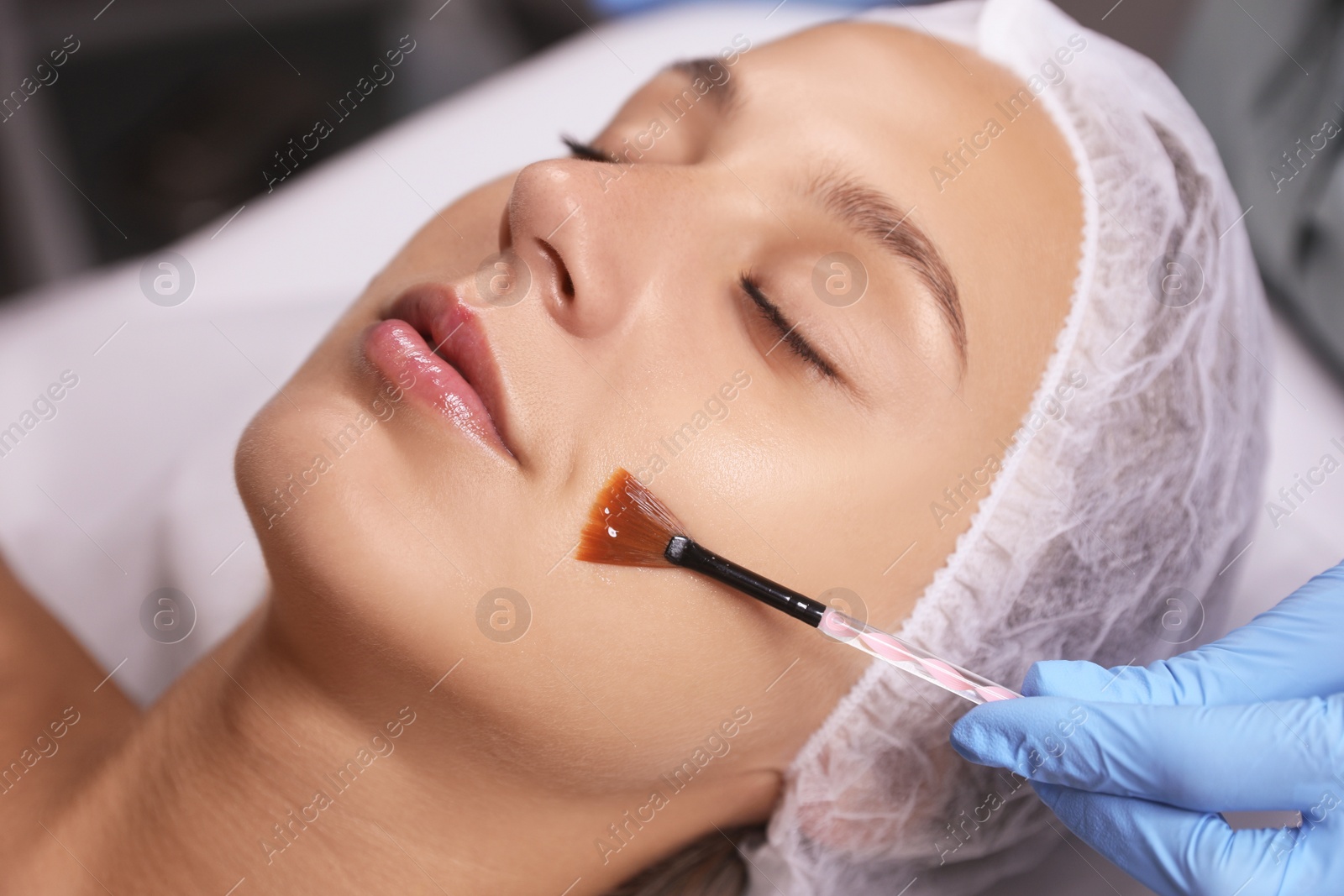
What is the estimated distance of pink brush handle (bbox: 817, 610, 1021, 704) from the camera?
3.25 feet

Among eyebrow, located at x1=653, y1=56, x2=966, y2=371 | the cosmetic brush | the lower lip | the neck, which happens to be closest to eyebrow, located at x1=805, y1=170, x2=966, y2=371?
eyebrow, located at x1=653, y1=56, x2=966, y2=371

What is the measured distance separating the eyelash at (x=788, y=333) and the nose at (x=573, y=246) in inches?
5.4

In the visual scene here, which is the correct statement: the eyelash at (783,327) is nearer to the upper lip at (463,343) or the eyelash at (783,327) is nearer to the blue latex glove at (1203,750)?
the upper lip at (463,343)

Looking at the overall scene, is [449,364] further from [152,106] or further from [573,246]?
[152,106]

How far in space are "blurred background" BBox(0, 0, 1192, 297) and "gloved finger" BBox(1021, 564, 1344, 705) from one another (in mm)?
1863

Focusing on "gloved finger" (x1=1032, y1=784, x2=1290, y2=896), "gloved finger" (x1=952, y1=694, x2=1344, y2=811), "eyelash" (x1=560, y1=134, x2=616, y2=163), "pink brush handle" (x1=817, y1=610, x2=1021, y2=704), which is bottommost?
"gloved finger" (x1=1032, y1=784, x2=1290, y2=896)

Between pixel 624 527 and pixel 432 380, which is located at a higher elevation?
pixel 432 380

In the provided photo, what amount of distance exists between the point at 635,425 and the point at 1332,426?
1144 millimetres

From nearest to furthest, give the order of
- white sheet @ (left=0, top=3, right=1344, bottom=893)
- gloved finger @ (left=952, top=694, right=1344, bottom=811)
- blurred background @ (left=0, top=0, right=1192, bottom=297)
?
gloved finger @ (left=952, top=694, right=1344, bottom=811), white sheet @ (left=0, top=3, right=1344, bottom=893), blurred background @ (left=0, top=0, right=1192, bottom=297)

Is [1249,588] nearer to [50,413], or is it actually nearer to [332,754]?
[332,754]

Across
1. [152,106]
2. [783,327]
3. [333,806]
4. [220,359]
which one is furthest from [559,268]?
[152,106]

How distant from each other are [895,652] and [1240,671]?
15.1 inches

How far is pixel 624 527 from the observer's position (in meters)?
0.97

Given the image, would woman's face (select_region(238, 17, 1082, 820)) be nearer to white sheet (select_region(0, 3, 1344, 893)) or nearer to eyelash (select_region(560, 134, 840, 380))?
eyelash (select_region(560, 134, 840, 380))
